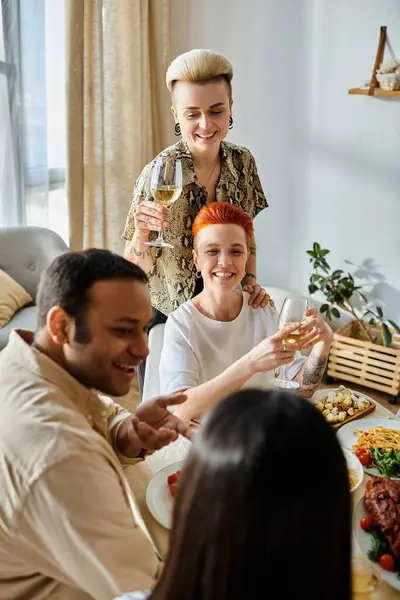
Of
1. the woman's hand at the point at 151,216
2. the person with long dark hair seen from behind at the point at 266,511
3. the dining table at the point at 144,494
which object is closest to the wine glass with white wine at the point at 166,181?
the woman's hand at the point at 151,216

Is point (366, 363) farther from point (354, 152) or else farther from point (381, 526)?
point (381, 526)

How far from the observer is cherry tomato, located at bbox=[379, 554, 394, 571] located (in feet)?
3.53

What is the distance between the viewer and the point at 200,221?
6.50 feet

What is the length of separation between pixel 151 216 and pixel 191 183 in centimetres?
28

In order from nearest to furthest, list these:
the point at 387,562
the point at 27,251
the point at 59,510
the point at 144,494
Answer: the point at 59,510
the point at 387,562
the point at 144,494
the point at 27,251

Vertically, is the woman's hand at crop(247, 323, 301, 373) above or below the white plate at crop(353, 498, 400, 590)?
above

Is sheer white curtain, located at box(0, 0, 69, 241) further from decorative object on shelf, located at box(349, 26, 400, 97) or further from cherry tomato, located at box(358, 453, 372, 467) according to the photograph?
cherry tomato, located at box(358, 453, 372, 467)

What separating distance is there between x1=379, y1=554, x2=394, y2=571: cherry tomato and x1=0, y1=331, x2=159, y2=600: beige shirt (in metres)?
0.41

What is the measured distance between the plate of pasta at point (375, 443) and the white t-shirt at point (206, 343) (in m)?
0.26

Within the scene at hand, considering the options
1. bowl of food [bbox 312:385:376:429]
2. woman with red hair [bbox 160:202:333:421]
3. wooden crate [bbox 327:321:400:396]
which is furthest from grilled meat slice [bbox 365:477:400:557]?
wooden crate [bbox 327:321:400:396]

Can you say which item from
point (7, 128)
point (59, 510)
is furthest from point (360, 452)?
point (7, 128)

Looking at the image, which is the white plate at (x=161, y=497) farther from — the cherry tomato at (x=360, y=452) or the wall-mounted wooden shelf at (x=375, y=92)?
the wall-mounted wooden shelf at (x=375, y=92)

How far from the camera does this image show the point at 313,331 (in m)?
1.62

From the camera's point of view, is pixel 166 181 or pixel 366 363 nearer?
pixel 166 181
